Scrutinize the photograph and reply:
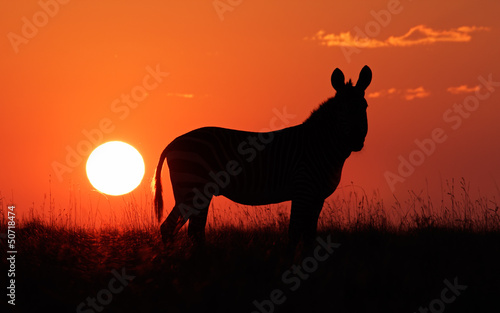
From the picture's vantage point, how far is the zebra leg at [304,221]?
8.52 metres

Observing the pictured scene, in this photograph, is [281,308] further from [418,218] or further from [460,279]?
[418,218]

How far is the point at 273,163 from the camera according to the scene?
9.20 m

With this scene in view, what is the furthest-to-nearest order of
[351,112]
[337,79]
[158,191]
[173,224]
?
[158,191] → [173,224] → [337,79] → [351,112]

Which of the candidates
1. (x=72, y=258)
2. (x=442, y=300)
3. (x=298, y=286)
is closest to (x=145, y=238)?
(x=72, y=258)

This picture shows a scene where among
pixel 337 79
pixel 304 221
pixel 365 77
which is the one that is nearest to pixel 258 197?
pixel 304 221

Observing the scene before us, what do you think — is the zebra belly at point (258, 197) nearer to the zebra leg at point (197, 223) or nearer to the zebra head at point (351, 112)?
the zebra leg at point (197, 223)

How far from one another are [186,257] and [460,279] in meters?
3.49

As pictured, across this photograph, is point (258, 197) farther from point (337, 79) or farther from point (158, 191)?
point (337, 79)

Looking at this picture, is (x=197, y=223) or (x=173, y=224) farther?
(x=173, y=224)

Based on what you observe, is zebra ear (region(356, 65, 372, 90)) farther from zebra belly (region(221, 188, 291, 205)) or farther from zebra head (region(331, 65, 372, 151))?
zebra belly (region(221, 188, 291, 205))

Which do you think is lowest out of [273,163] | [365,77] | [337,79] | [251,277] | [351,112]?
[251,277]

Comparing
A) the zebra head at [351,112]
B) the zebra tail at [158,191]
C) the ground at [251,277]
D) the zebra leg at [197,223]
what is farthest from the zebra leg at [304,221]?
the zebra tail at [158,191]

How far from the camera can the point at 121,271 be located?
6785mm

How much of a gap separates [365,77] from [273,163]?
2041 mm
